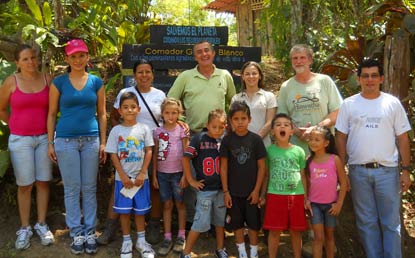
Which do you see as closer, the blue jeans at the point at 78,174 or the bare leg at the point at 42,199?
the blue jeans at the point at 78,174

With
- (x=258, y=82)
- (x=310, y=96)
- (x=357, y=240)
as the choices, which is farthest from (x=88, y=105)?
(x=357, y=240)

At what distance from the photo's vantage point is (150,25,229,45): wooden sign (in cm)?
599

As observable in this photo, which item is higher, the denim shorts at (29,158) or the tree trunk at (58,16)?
the tree trunk at (58,16)

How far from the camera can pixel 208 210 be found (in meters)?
4.18

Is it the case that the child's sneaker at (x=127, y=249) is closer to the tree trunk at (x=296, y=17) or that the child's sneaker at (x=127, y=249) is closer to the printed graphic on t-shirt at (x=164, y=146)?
the printed graphic on t-shirt at (x=164, y=146)

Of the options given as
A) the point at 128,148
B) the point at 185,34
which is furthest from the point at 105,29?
the point at 128,148

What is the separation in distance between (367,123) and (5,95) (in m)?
3.43

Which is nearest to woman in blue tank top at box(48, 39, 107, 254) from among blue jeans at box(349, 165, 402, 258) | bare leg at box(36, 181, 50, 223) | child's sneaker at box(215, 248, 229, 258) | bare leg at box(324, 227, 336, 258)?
bare leg at box(36, 181, 50, 223)

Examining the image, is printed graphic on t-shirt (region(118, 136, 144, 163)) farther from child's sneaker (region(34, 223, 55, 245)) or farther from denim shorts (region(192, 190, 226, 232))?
child's sneaker (region(34, 223, 55, 245))

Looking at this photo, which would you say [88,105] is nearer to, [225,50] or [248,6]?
[225,50]

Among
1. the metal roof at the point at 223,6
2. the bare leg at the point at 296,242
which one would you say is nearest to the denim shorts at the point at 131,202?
the bare leg at the point at 296,242

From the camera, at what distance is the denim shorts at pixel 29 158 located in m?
4.21

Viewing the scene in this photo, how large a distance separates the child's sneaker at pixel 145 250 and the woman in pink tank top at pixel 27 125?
0.90 meters

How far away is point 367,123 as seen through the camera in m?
3.95
